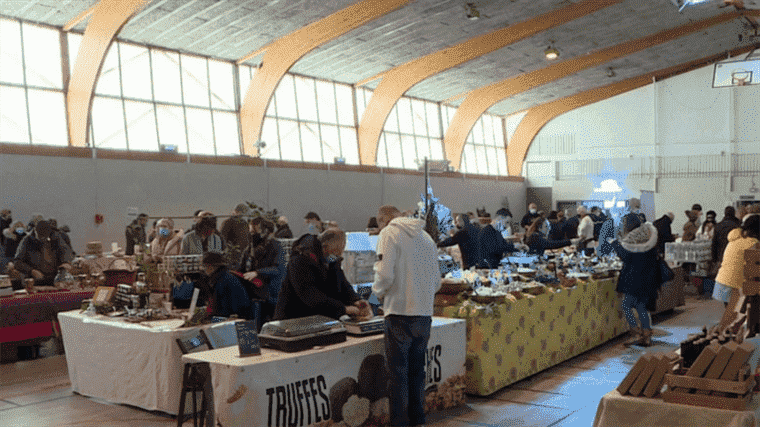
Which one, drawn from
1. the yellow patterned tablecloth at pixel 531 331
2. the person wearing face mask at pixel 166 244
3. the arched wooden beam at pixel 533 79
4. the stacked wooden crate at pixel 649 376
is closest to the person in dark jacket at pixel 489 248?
the yellow patterned tablecloth at pixel 531 331

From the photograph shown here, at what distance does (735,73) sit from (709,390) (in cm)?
1266

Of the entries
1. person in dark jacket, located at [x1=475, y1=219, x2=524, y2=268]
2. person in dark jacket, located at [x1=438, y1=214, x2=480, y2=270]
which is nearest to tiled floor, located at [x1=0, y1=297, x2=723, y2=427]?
person in dark jacket, located at [x1=475, y1=219, x2=524, y2=268]

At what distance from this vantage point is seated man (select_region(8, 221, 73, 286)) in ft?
22.3

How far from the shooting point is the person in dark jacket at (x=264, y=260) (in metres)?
5.04

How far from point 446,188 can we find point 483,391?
13.4 meters

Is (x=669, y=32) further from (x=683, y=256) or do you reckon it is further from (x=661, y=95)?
(x=683, y=256)

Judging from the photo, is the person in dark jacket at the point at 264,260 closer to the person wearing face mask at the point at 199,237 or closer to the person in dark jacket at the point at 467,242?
the person wearing face mask at the point at 199,237

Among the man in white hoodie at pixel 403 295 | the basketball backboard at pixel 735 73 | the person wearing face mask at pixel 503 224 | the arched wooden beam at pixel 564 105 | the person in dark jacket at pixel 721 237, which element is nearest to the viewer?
the man in white hoodie at pixel 403 295

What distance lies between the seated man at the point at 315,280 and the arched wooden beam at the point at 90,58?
7.54 metres

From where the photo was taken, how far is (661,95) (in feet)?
62.7

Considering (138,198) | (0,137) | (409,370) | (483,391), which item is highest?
(0,137)

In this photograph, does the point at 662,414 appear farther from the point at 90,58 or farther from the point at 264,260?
the point at 90,58

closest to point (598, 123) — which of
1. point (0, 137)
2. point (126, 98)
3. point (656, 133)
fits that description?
point (656, 133)

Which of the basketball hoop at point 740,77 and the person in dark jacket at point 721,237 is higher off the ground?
the basketball hoop at point 740,77
